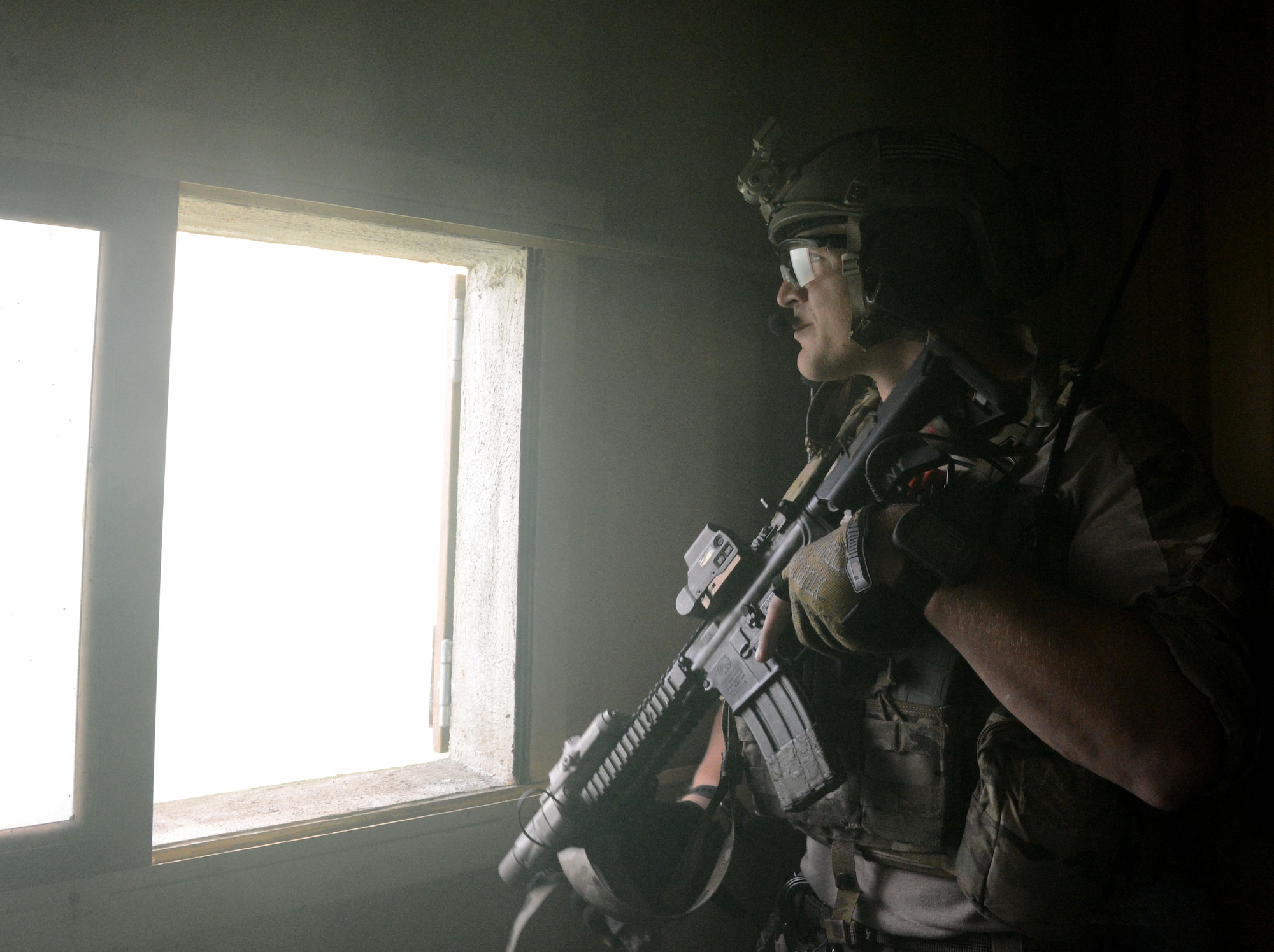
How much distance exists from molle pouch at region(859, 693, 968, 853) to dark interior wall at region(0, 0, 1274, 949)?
2.32 ft

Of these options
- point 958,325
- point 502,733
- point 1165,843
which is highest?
point 958,325

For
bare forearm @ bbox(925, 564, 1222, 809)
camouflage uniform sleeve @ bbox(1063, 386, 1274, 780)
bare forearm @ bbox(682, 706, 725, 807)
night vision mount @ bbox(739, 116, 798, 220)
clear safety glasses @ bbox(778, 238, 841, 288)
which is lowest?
bare forearm @ bbox(682, 706, 725, 807)

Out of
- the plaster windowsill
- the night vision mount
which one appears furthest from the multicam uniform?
the plaster windowsill

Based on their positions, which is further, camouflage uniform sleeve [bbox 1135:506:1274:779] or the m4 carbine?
the m4 carbine

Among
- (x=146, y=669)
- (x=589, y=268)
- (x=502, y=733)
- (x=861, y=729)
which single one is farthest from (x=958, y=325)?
(x=146, y=669)

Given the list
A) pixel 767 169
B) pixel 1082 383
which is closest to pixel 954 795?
pixel 1082 383

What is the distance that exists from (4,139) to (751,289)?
1.33 metres

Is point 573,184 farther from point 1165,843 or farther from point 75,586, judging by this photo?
point 1165,843

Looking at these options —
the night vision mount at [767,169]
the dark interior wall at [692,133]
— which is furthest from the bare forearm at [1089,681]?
the dark interior wall at [692,133]

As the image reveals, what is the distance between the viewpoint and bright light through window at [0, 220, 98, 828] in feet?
3.74

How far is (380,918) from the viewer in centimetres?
129

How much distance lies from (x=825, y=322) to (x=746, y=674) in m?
0.51

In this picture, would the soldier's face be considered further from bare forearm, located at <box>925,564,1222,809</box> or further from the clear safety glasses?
bare forearm, located at <box>925,564,1222,809</box>

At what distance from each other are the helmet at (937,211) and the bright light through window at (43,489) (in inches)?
43.2
